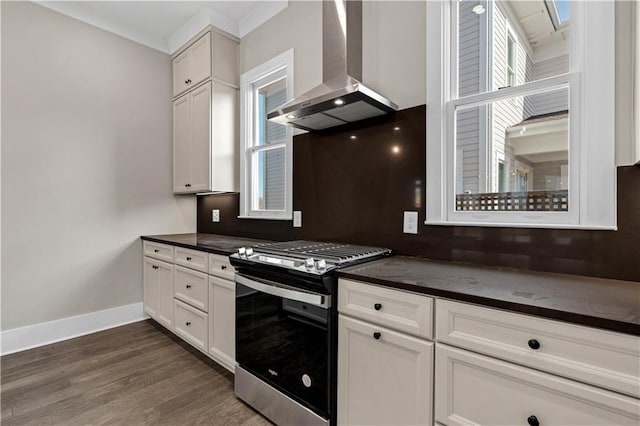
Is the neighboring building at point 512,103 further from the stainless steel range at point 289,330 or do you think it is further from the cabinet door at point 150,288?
the cabinet door at point 150,288

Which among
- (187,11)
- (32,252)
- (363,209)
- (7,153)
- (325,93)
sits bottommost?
(32,252)

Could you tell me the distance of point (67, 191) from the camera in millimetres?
2803

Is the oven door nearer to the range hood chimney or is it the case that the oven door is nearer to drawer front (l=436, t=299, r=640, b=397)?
drawer front (l=436, t=299, r=640, b=397)

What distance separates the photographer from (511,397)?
985 millimetres

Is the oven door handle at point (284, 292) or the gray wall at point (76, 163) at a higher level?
the gray wall at point (76, 163)

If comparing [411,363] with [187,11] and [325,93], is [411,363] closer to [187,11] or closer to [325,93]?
[325,93]

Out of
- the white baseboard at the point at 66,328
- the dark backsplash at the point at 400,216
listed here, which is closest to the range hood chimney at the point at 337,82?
the dark backsplash at the point at 400,216

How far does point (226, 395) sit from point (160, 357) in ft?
2.76

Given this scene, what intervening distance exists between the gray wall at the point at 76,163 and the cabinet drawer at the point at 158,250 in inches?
6.8

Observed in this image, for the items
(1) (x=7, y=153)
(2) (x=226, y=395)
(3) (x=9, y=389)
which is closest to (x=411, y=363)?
(2) (x=226, y=395)

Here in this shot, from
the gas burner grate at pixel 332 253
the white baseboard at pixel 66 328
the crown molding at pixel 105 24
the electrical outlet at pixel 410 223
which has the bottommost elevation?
the white baseboard at pixel 66 328

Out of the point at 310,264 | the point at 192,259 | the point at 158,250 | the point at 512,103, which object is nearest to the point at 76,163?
the point at 158,250

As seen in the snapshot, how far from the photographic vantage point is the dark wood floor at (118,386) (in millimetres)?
1753

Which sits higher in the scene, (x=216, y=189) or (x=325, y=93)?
(x=325, y=93)
